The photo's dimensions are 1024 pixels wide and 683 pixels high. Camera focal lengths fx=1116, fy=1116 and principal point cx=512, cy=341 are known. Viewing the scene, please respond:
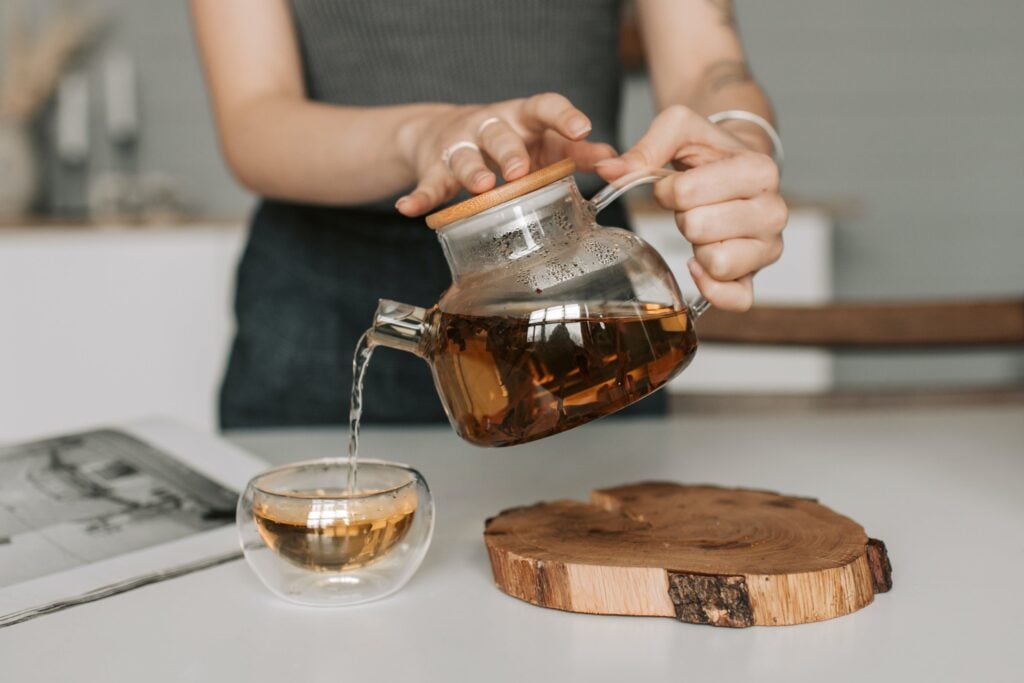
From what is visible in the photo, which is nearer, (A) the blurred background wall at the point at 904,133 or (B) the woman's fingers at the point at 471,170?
(B) the woman's fingers at the point at 471,170

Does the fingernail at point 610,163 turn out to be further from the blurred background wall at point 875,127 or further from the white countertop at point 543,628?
the blurred background wall at point 875,127

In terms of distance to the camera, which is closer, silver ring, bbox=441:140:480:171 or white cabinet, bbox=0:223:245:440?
silver ring, bbox=441:140:480:171

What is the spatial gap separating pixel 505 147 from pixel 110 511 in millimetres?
399

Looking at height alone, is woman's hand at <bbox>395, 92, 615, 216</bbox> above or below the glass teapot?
above

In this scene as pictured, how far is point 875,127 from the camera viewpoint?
3.18 meters

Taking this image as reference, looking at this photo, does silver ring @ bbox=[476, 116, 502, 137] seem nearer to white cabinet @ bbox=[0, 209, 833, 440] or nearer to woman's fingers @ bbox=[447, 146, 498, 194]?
woman's fingers @ bbox=[447, 146, 498, 194]

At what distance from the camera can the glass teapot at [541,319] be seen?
0.60 meters

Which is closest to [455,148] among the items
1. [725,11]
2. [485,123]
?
[485,123]

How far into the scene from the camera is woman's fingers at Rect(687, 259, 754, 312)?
2.35 feet

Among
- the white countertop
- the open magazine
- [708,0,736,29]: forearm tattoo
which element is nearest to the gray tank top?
[708,0,736,29]: forearm tattoo

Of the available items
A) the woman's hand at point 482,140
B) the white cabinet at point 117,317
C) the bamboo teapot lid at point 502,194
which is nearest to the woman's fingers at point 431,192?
the woman's hand at point 482,140

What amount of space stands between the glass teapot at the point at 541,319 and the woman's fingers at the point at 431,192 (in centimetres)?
8

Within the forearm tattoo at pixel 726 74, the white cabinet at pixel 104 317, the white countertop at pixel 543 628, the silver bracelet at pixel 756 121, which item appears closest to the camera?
the white countertop at pixel 543 628

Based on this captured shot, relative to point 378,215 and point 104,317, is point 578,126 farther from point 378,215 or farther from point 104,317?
point 104,317
